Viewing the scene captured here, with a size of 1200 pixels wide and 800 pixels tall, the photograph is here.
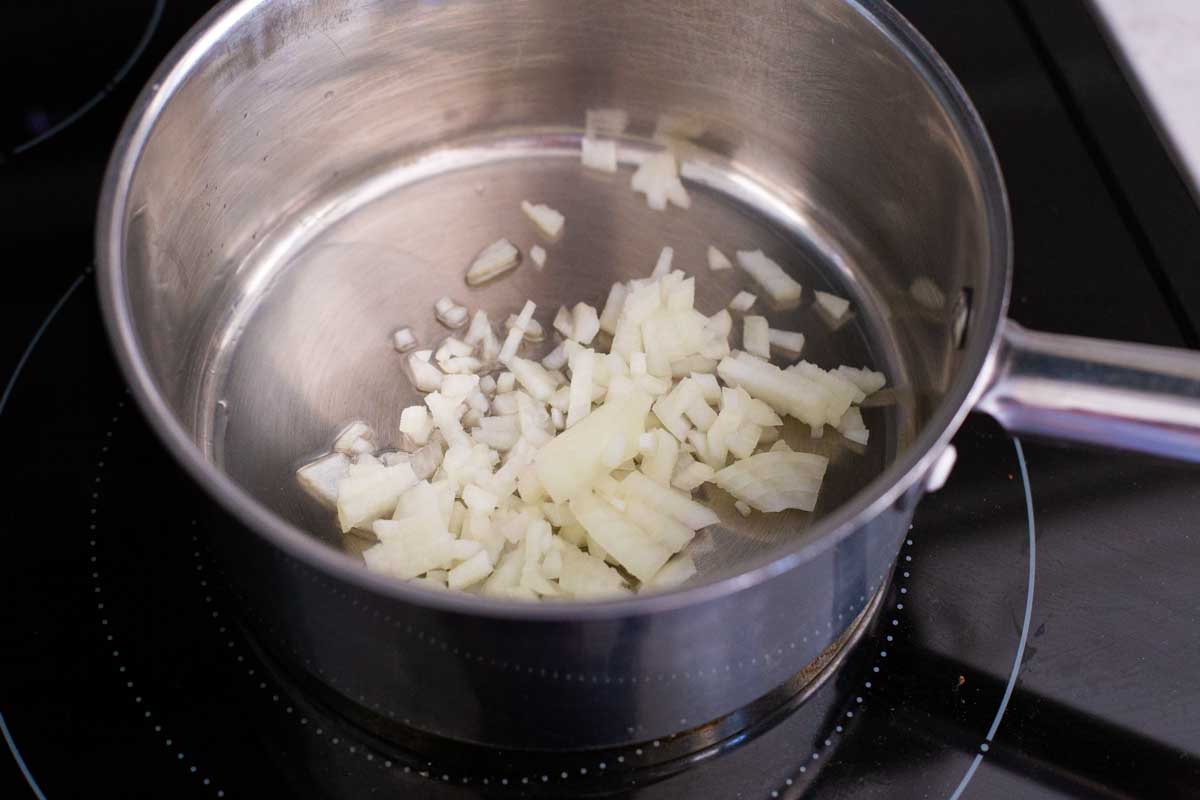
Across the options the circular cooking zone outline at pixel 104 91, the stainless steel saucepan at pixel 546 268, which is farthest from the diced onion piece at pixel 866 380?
the circular cooking zone outline at pixel 104 91

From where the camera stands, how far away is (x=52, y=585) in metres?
0.83

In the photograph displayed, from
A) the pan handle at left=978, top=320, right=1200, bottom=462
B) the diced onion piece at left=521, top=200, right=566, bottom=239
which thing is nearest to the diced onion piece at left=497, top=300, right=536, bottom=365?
the diced onion piece at left=521, top=200, right=566, bottom=239

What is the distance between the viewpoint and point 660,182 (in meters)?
1.15

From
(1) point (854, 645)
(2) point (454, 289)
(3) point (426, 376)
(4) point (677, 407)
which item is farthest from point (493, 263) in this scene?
(1) point (854, 645)

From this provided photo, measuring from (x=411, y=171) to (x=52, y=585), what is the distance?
52cm

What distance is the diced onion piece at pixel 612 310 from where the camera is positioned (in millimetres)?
1024

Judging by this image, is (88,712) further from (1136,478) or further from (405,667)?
(1136,478)

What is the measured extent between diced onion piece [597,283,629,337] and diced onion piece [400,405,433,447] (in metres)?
0.15

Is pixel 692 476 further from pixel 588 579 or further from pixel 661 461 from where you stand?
pixel 588 579

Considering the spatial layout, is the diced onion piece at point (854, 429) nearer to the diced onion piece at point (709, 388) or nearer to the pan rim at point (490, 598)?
the diced onion piece at point (709, 388)

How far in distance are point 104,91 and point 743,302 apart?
62 cm

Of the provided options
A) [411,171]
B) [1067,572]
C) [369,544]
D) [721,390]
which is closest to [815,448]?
[721,390]

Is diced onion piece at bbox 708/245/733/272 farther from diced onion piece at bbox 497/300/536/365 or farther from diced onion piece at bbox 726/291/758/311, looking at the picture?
diced onion piece at bbox 497/300/536/365

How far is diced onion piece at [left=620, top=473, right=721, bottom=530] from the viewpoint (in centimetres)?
88
